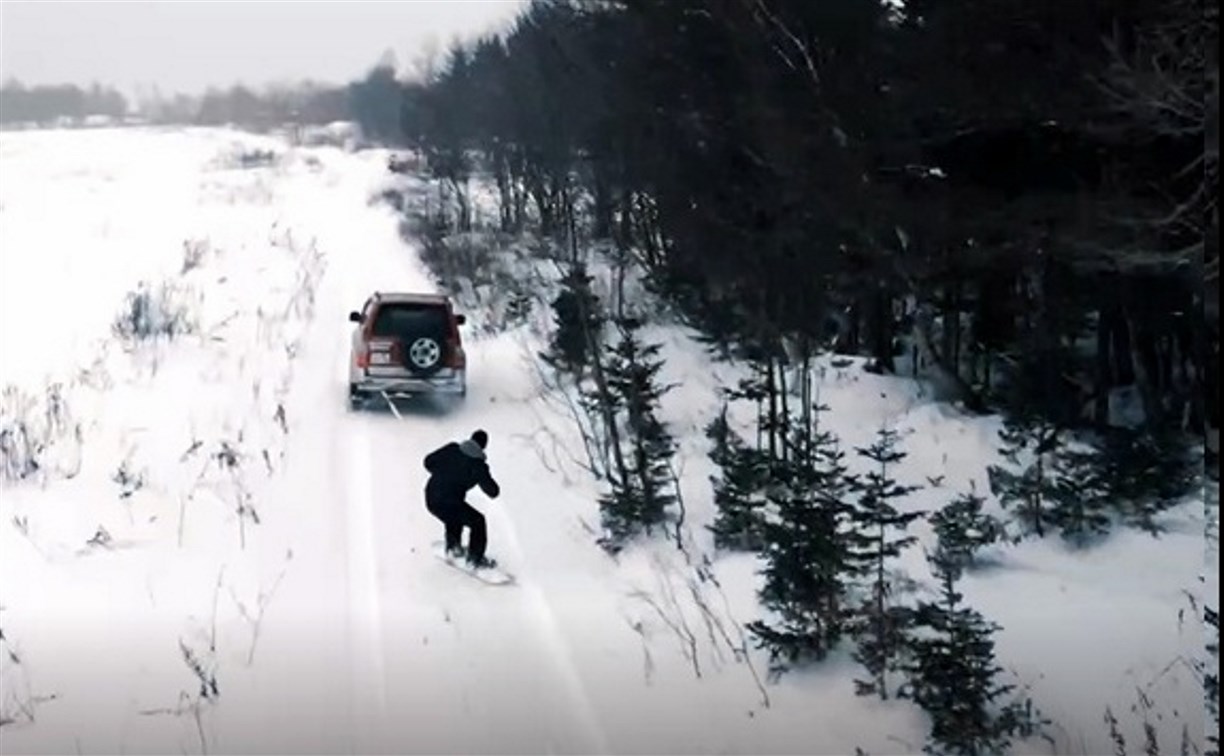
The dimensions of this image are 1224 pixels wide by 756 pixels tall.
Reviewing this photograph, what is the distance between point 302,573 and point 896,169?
6.15 metres

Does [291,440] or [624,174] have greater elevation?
[624,174]

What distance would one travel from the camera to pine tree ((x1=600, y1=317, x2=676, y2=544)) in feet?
23.0

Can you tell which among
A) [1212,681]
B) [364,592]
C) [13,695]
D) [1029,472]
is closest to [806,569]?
[1212,681]

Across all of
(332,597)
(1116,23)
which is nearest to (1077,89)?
(1116,23)

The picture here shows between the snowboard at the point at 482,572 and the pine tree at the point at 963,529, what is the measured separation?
6.49ft

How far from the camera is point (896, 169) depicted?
9.88 metres

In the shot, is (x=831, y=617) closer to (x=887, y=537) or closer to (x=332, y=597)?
(x=887, y=537)

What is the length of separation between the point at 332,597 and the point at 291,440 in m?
1.45

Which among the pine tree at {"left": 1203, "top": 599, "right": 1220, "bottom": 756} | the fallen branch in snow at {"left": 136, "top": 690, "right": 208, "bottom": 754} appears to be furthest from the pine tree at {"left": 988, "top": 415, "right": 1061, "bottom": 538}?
the fallen branch in snow at {"left": 136, "top": 690, "right": 208, "bottom": 754}

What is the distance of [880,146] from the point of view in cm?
991

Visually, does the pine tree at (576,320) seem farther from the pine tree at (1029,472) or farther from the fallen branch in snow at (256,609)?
the fallen branch in snow at (256,609)

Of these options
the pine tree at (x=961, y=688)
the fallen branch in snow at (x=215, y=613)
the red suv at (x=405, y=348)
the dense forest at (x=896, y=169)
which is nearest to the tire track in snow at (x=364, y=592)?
the fallen branch in snow at (x=215, y=613)

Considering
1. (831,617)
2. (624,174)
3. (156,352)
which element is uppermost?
(624,174)

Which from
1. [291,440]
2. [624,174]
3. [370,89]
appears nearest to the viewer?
[370,89]
